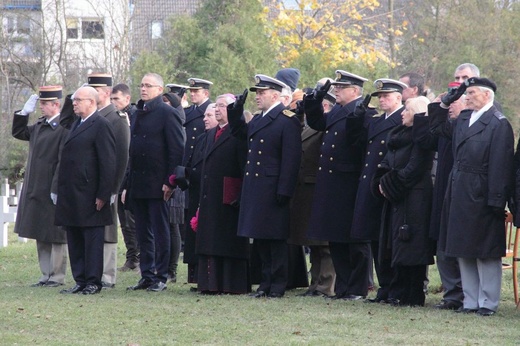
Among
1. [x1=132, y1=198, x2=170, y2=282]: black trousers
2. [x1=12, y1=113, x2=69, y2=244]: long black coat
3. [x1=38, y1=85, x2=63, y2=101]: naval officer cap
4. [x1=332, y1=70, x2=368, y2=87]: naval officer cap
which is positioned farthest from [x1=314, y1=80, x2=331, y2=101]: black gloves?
[x1=38, y1=85, x2=63, y2=101]: naval officer cap

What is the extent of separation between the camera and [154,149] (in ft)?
40.8

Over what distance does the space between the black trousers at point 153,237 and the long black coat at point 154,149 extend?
167mm

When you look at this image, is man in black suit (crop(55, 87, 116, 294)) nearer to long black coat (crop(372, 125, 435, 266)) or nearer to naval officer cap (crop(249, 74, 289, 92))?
Result: naval officer cap (crop(249, 74, 289, 92))

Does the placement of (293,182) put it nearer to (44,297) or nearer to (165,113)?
(165,113)

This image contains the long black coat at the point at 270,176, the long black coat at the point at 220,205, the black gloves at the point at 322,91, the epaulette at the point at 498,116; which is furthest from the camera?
the long black coat at the point at 220,205

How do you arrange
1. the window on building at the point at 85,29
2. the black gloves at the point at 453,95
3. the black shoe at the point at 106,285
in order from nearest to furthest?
the black gloves at the point at 453,95 → the black shoe at the point at 106,285 → the window on building at the point at 85,29

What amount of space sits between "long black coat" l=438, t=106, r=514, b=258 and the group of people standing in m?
0.01

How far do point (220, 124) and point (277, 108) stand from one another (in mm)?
741

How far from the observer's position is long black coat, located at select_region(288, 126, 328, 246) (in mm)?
12031

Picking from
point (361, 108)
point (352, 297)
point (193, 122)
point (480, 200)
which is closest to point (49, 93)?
point (193, 122)

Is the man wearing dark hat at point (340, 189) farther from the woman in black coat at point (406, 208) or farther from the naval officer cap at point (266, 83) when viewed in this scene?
the naval officer cap at point (266, 83)

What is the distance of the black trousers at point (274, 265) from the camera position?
11.8m

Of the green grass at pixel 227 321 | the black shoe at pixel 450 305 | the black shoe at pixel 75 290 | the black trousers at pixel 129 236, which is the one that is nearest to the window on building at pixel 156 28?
the black trousers at pixel 129 236

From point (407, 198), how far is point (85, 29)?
849 inches
